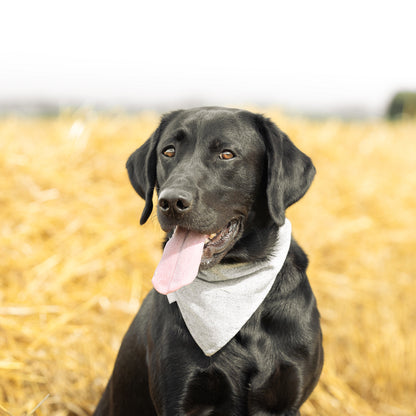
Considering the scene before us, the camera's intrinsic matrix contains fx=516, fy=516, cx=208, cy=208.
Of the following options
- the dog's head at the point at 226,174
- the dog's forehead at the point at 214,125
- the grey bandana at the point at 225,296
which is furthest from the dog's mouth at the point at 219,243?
the dog's forehead at the point at 214,125

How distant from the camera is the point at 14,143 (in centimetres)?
Answer: 614

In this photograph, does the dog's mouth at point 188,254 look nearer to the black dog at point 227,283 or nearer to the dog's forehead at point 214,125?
the black dog at point 227,283

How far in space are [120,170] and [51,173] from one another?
0.86m

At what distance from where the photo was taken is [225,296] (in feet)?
8.66

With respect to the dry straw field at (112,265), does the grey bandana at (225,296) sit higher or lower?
higher

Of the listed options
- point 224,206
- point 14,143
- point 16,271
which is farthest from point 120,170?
point 224,206

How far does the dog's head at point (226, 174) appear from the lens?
2.37m

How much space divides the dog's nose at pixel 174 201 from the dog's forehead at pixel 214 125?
1.43 feet

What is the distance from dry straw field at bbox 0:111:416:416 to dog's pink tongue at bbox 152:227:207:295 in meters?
0.92

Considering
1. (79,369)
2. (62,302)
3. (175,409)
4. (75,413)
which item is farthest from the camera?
(62,302)

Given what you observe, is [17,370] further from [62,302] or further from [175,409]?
[175,409]

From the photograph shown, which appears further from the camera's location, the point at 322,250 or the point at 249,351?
the point at 322,250

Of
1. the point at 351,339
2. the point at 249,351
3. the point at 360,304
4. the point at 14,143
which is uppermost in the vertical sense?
the point at 249,351

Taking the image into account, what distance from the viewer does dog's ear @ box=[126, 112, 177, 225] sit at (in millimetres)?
2801
